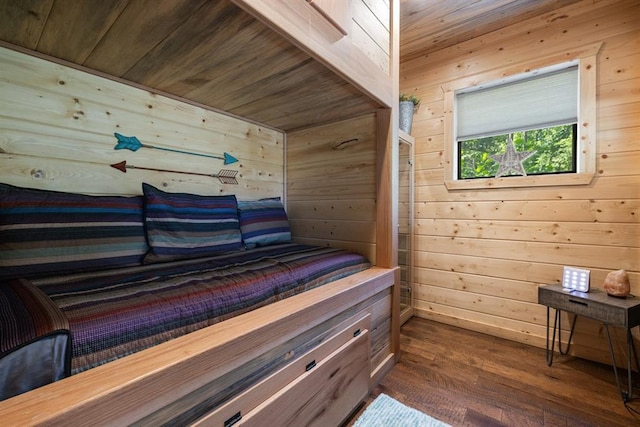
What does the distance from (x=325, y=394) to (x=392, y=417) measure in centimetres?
45

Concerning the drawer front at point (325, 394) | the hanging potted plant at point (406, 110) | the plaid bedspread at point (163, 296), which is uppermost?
the hanging potted plant at point (406, 110)

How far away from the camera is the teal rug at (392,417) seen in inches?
48.9

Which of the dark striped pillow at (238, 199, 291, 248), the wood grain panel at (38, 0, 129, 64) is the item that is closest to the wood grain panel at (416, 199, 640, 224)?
the dark striped pillow at (238, 199, 291, 248)

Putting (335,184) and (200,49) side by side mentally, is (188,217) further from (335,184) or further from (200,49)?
(335,184)

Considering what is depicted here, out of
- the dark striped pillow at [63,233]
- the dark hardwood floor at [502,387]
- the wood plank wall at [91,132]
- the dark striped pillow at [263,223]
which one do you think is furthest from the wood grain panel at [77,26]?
the dark hardwood floor at [502,387]

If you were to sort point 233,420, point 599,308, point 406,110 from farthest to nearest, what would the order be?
point 406,110 → point 599,308 → point 233,420

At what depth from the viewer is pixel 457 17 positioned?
2061 mm

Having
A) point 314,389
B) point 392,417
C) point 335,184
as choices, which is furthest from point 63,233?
point 392,417

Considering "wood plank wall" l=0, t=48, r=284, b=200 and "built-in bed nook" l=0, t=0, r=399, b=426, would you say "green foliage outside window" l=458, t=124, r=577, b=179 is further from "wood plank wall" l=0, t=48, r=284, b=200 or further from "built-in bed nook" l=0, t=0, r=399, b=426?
"wood plank wall" l=0, t=48, r=284, b=200

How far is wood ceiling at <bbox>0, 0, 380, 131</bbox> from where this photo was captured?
0.93 meters

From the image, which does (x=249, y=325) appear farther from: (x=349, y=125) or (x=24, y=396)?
(x=349, y=125)

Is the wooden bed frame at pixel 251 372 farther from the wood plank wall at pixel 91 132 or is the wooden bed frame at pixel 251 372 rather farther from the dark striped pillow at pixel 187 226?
the wood plank wall at pixel 91 132

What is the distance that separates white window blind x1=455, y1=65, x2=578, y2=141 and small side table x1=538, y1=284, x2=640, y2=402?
122 centimetres

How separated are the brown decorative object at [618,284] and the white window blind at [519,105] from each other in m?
1.08
